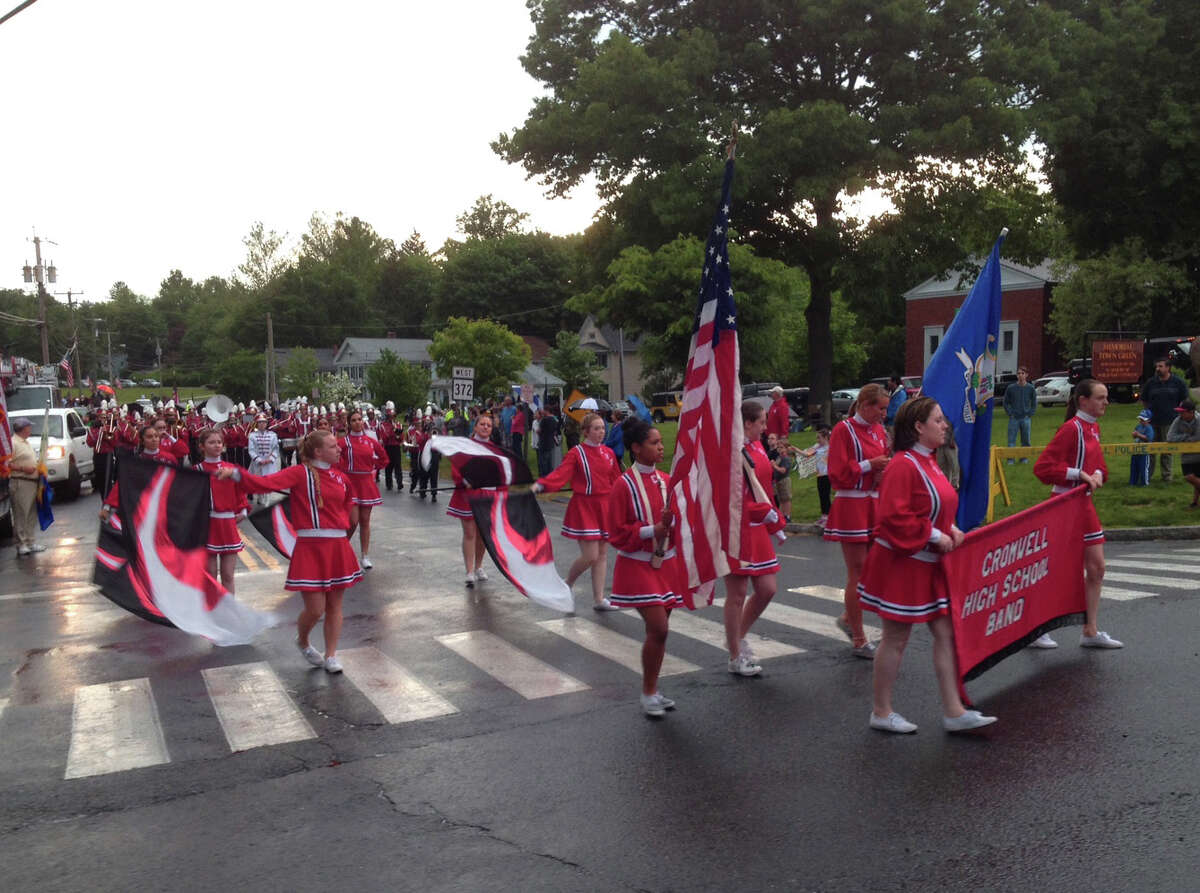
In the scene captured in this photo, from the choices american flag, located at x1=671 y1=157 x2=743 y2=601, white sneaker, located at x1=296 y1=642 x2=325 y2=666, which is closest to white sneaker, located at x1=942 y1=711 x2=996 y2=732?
american flag, located at x1=671 y1=157 x2=743 y2=601

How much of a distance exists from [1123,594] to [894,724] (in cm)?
482

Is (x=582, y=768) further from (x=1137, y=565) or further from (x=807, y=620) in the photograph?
(x=1137, y=565)

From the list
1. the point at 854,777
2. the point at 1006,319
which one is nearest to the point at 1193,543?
the point at 854,777

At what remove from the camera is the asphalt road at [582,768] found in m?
4.47

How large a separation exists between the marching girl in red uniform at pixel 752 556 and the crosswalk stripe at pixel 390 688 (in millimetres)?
1975

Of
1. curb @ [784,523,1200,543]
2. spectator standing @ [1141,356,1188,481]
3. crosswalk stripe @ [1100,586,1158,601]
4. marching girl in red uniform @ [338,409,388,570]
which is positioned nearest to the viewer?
crosswalk stripe @ [1100,586,1158,601]

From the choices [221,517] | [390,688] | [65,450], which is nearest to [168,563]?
[221,517]

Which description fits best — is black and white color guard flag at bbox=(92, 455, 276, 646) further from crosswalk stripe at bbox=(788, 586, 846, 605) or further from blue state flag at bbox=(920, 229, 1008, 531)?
blue state flag at bbox=(920, 229, 1008, 531)

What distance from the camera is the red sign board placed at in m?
33.0

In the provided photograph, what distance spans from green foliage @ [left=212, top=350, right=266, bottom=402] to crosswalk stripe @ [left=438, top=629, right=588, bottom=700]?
265 ft

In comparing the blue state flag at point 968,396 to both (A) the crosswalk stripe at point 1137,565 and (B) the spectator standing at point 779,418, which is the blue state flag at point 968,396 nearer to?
(A) the crosswalk stripe at point 1137,565

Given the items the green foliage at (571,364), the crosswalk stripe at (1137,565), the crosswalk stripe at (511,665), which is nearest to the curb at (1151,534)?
the crosswalk stripe at (1137,565)

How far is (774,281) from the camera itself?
29984 mm

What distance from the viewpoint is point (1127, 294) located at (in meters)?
Answer: 43.7
